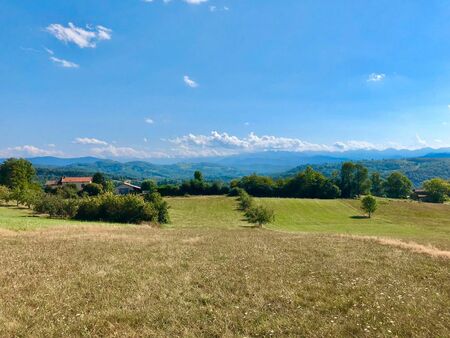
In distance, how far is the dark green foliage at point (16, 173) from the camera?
118 m

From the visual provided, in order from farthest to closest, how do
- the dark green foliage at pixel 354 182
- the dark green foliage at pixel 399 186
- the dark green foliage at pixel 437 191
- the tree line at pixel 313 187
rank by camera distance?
1. the dark green foliage at pixel 399 186
2. the dark green foliage at pixel 437 191
3. the dark green foliage at pixel 354 182
4. the tree line at pixel 313 187

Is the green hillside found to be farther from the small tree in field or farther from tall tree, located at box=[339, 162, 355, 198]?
tall tree, located at box=[339, 162, 355, 198]

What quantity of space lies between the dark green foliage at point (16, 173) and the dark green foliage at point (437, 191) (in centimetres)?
15566

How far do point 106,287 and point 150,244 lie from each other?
1274 centimetres

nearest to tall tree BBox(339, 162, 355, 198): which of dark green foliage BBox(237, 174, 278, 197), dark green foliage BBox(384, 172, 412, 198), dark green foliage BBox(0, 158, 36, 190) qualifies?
dark green foliage BBox(384, 172, 412, 198)

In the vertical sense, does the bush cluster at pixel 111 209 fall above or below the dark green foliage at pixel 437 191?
above

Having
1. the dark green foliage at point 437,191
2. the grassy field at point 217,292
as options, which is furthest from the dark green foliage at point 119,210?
the dark green foliage at point 437,191

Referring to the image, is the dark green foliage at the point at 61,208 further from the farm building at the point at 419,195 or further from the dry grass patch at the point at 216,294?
the farm building at the point at 419,195

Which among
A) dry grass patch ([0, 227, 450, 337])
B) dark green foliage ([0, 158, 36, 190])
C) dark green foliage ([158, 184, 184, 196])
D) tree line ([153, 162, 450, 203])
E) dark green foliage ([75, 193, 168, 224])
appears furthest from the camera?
dark green foliage ([158, 184, 184, 196])

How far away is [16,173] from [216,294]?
422 ft

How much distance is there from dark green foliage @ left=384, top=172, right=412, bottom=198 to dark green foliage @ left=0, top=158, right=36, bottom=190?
143m

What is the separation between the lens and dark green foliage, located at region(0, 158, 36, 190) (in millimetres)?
117562

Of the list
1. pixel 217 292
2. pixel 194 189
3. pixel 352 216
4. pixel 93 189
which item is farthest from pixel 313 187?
pixel 217 292

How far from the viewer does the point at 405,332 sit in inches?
358
